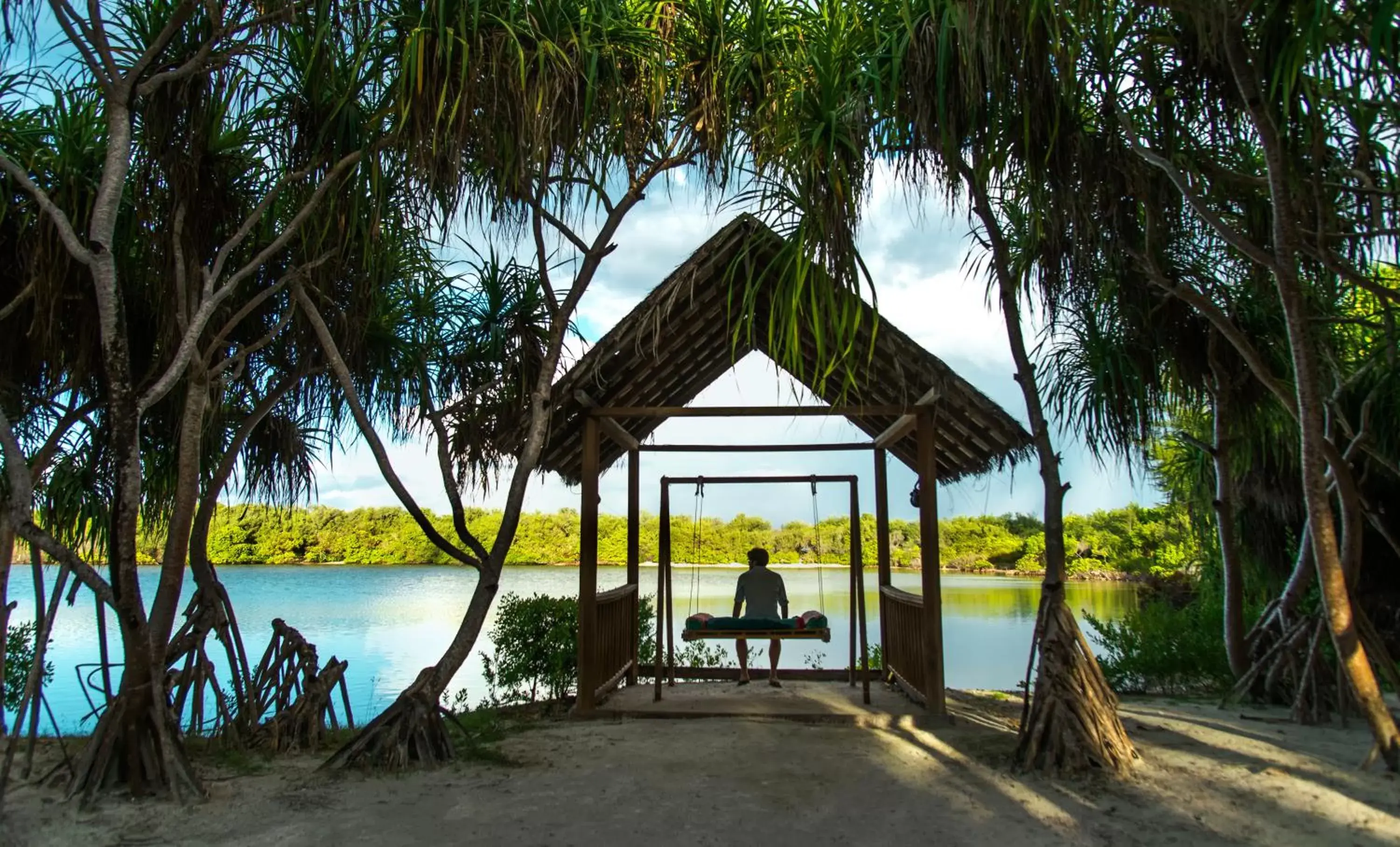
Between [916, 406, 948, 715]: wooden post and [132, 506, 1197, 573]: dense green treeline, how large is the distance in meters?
13.7

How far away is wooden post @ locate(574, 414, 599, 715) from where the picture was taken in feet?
21.1

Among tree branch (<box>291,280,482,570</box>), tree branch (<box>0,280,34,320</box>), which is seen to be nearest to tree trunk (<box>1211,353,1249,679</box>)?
tree branch (<box>291,280,482,570</box>)

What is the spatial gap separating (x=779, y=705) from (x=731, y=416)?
6.97 feet

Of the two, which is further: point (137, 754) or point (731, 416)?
point (731, 416)

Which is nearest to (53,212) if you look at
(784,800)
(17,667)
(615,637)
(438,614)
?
(784,800)

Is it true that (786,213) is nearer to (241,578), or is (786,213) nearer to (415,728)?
(415,728)

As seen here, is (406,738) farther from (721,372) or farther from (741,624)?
(721,372)

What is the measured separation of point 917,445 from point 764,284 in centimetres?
154

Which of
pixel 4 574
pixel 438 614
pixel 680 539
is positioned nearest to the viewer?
pixel 4 574

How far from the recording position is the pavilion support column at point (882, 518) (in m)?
7.67

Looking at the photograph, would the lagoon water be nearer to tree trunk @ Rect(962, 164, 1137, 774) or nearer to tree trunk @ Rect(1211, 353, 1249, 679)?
tree trunk @ Rect(962, 164, 1137, 774)

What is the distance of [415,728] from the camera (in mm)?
5031

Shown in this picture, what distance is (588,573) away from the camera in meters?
6.50

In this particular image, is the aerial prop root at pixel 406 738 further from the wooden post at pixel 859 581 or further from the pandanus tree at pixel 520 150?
the wooden post at pixel 859 581
